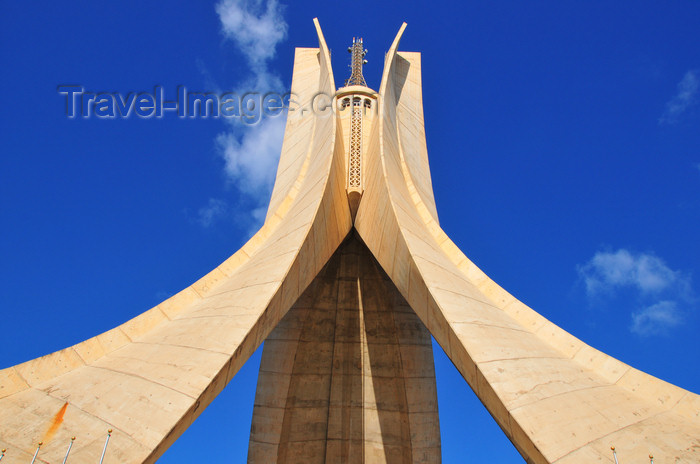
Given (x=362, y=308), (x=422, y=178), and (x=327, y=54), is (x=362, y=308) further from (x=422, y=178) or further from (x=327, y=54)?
(x=327, y=54)

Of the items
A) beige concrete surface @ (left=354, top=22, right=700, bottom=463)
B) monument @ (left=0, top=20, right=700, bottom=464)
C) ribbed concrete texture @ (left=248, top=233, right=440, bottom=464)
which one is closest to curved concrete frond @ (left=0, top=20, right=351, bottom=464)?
monument @ (left=0, top=20, right=700, bottom=464)

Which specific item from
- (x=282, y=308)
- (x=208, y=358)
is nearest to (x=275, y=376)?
(x=282, y=308)

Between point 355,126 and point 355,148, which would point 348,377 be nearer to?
point 355,148

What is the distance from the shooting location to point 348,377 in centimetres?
935

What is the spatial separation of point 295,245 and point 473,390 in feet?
8.25

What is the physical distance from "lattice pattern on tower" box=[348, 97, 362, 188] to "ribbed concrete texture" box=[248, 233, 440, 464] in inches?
52.0

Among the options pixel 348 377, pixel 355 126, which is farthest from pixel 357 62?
pixel 348 377

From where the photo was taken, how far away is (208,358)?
151 inches

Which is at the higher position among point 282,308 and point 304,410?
point 282,308

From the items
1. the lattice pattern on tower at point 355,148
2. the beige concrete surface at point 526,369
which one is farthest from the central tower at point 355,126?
the beige concrete surface at point 526,369

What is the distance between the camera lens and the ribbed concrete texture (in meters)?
8.89

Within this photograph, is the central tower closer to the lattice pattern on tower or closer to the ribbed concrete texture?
the lattice pattern on tower

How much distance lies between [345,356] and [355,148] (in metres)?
4.24

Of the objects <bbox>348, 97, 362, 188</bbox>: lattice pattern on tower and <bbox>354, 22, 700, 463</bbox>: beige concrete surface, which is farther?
<bbox>348, 97, 362, 188</bbox>: lattice pattern on tower
